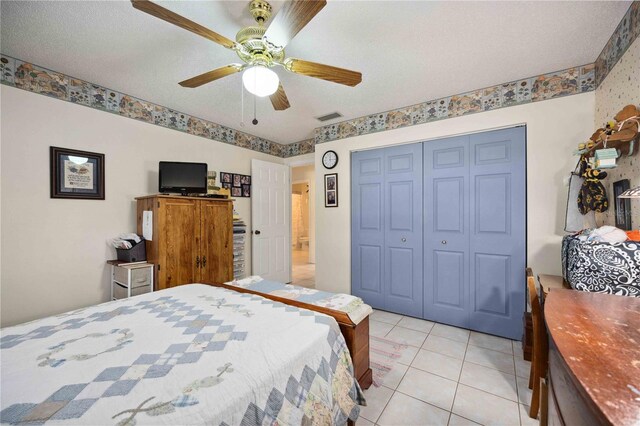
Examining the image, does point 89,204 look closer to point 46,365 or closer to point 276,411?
point 46,365

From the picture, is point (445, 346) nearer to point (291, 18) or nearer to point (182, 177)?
point (291, 18)

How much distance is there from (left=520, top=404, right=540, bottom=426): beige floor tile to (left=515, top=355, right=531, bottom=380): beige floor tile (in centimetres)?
42

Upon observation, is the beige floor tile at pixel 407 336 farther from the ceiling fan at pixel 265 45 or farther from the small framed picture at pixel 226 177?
the small framed picture at pixel 226 177

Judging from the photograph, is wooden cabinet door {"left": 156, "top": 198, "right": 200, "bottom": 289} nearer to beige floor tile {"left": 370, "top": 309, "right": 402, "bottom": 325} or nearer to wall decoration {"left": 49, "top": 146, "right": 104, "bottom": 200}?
wall decoration {"left": 49, "top": 146, "right": 104, "bottom": 200}

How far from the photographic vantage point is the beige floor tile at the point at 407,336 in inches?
99.7

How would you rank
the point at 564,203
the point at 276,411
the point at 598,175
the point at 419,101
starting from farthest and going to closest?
the point at 419,101
the point at 564,203
the point at 598,175
the point at 276,411

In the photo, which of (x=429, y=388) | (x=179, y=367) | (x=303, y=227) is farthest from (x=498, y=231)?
(x=303, y=227)

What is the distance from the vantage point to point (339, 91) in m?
2.77

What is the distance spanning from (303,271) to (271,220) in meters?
1.92

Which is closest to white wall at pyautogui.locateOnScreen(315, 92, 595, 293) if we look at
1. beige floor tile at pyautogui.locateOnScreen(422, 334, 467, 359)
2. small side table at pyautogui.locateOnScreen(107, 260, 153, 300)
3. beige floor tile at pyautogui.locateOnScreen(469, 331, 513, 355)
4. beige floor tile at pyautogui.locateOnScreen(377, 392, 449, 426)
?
beige floor tile at pyautogui.locateOnScreen(469, 331, 513, 355)

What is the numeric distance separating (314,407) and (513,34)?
2.71 m

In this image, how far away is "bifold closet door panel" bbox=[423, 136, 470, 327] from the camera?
282cm

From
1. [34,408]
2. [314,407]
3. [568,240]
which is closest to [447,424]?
[314,407]

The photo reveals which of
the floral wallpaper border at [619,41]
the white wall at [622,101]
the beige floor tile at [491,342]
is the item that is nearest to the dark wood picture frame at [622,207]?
the white wall at [622,101]
